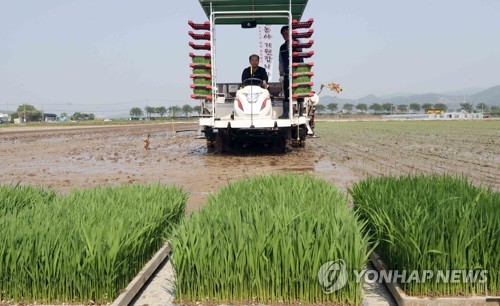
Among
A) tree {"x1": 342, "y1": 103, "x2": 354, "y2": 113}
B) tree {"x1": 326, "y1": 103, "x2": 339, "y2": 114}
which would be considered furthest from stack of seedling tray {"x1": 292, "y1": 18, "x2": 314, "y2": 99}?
tree {"x1": 342, "y1": 103, "x2": 354, "y2": 113}

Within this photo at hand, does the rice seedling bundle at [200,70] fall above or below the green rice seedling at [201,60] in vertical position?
below

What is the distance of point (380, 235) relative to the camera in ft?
9.57

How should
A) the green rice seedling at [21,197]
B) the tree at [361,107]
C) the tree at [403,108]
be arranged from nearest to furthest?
the green rice seedling at [21,197] → the tree at [403,108] → the tree at [361,107]

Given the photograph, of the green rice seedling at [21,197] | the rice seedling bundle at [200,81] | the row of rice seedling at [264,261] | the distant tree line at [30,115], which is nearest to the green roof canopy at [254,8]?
the rice seedling bundle at [200,81]

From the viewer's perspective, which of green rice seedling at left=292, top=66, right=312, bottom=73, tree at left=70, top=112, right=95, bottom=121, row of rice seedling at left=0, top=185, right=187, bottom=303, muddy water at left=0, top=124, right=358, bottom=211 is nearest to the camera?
row of rice seedling at left=0, top=185, right=187, bottom=303

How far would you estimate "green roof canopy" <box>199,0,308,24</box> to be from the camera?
10.3 m

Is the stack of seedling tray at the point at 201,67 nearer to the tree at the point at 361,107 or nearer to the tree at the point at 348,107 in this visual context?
the tree at the point at 361,107

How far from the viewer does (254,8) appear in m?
10.7

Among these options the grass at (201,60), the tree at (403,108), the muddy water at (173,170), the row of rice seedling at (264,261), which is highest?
the tree at (403,108)

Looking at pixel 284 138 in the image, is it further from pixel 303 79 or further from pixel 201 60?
pixel 201 60

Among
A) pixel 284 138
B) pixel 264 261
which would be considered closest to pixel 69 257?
pixel 264 261

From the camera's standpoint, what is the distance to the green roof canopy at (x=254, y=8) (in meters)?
10.3

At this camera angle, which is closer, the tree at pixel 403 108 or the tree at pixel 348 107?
the tree at pixel 403 108

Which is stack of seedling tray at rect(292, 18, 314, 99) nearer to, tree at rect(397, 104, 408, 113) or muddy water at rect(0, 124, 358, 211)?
muddy water at rect(0, 124, 358, 211)
